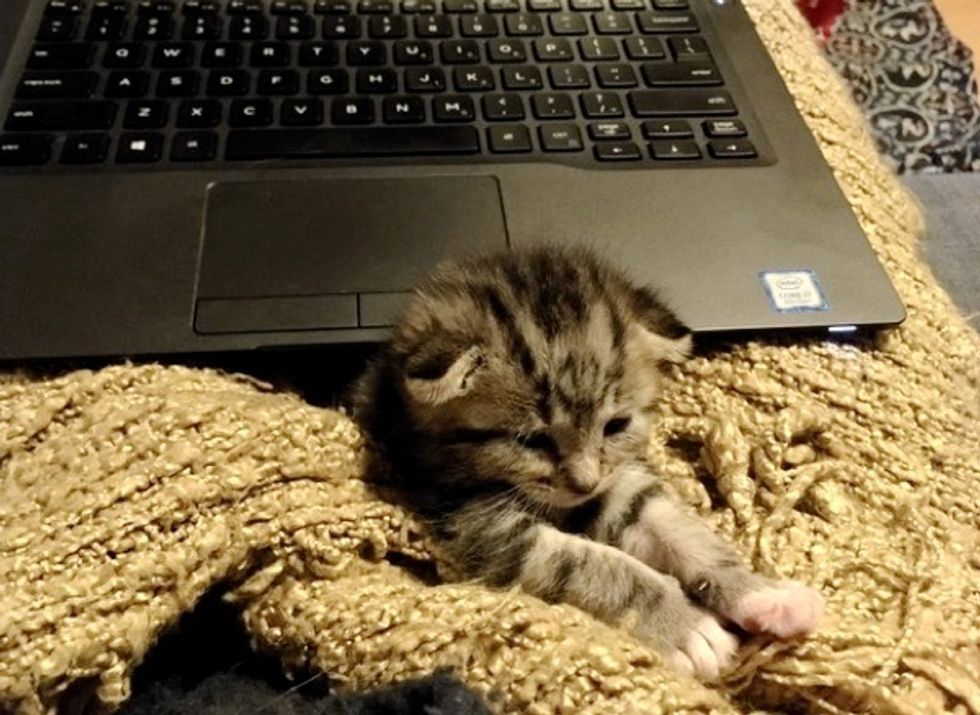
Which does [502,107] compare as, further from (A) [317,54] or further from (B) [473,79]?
(A) [317,54]

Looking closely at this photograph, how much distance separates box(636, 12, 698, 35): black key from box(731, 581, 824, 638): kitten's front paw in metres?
0.50

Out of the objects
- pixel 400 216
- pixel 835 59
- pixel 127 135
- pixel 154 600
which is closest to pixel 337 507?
pixel 154 600

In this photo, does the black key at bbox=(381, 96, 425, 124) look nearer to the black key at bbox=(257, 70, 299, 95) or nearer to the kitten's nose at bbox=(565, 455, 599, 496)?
the black key at bbox=(257, 70, 299, 95)

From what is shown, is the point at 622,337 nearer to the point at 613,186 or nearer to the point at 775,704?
the point at 613,186

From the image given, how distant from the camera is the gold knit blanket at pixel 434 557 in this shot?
0.55 m

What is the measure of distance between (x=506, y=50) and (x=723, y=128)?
0.19 meters

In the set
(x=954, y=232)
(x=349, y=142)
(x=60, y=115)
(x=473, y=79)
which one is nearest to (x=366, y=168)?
(x=349, y=142)

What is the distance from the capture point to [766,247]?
78 cm

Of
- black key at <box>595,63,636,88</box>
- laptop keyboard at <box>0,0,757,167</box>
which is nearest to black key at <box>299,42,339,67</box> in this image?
laptop keyboard at <box>0,0,757,167</box>

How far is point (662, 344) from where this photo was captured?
2.40 feet

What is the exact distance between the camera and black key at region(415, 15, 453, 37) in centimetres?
92

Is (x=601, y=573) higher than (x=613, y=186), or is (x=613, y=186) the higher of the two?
(x=613, y=186)

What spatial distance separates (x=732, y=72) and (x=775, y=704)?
0.52 metres

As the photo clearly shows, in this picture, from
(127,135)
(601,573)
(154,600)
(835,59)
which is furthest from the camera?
(835,59)
